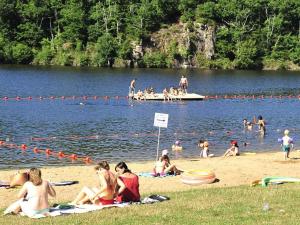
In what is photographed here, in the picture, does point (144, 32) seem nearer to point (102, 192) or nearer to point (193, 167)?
point (193, 167)

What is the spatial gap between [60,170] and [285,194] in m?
13.3

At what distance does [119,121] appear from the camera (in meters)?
51.5

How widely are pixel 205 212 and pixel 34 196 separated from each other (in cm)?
471

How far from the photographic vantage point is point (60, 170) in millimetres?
29062

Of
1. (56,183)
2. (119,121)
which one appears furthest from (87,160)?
(119,121)

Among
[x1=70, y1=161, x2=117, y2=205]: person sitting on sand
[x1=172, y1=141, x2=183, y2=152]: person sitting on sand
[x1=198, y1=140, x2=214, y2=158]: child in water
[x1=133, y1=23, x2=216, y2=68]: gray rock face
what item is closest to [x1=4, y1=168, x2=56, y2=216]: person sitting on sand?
[x1=70, y1=161, x2=117, y2=205]: person sitting on sand

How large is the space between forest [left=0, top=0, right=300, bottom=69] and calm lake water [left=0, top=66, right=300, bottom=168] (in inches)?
1859

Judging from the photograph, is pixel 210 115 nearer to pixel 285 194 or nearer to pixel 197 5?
pixel 285 194

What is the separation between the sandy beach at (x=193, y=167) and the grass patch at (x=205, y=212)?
420cm

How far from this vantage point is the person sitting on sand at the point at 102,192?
1784cm

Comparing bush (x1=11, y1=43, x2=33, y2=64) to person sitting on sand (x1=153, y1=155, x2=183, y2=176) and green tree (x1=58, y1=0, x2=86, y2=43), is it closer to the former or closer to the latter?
green tree (x1=58, y1=0, x2=86, y2=43)

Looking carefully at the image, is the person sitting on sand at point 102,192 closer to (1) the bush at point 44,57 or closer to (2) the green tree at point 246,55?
(1) the bush at point 44,57

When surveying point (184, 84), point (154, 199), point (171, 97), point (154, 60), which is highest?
point (154, 60)

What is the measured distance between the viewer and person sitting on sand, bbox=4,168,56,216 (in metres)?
16.4
